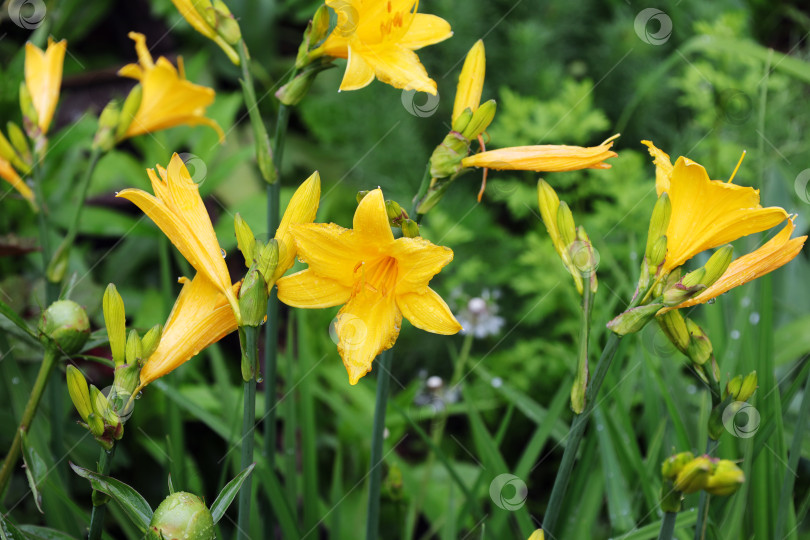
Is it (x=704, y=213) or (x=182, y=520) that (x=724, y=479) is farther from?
(x=182, y=520)

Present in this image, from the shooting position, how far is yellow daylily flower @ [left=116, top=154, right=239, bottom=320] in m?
0.72

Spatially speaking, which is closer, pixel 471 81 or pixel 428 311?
pixel 428 311

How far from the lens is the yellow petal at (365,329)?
739mm

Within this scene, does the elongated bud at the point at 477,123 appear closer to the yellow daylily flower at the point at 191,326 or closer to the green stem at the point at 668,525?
the yellow daylily flower at the point at 191,326

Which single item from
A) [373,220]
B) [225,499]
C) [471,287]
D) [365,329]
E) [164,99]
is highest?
[373,220]

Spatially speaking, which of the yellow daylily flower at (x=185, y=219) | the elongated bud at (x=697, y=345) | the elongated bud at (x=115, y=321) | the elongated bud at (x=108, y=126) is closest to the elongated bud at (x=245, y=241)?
the yellow daylily flower at (x=185, y=219)

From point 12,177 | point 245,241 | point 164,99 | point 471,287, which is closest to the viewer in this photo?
point 245,241

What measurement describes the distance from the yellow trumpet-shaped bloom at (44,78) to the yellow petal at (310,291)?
72 cm

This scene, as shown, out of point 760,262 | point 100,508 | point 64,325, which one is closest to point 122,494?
point 100,508

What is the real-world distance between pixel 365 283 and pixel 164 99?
708mm

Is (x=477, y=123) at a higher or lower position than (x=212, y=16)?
higher

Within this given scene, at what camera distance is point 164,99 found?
1289mm

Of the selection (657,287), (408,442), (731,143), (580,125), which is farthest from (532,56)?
(657,287)

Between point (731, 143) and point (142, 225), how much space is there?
187 cm
